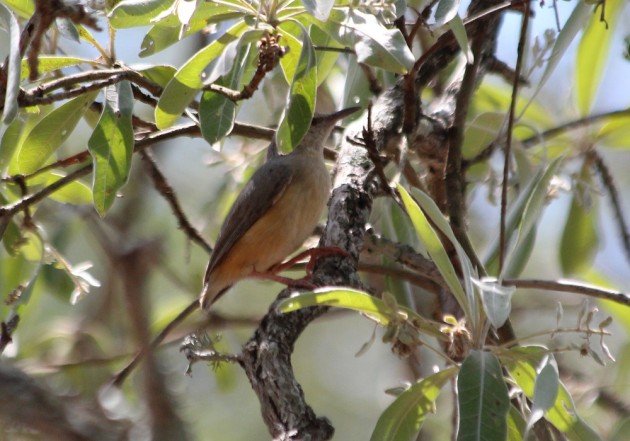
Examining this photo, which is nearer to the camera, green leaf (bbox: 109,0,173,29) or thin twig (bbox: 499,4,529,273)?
green leaf (bbox: 109,0,173,29)

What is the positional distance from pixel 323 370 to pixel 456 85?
398 centimetres

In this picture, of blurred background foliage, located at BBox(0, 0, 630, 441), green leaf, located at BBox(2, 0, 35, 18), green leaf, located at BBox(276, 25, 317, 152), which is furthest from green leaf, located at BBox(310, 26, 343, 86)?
green leaf, located at BBox(2, 0, 35, 18)

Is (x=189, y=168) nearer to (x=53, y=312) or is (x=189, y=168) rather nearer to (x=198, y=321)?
(x=53, y=312)

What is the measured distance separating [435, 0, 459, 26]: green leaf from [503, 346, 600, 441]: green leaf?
1.01 meters

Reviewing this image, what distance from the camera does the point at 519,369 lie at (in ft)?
8.13

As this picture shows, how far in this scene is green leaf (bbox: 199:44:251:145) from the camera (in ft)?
8.84

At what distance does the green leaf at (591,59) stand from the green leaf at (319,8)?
1947 millimetres

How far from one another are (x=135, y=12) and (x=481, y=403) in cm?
156

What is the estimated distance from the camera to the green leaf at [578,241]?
410 centimetres

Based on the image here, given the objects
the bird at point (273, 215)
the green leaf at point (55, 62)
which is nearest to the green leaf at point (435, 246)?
the green leaf at point (55, 62)

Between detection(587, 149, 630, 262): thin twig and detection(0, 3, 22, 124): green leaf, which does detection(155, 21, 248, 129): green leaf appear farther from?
detection(587, 149, 630, 262): thin twig

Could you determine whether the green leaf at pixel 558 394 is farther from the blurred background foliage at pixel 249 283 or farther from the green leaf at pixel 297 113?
the green leaf at pixel 297 113

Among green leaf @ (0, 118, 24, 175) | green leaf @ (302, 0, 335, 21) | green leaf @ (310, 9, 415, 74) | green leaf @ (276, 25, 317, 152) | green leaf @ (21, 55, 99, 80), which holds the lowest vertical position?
green leaf @ (0, 118, 24, 175)

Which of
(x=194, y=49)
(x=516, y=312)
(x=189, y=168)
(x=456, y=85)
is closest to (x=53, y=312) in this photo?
(x=189, y=168)
